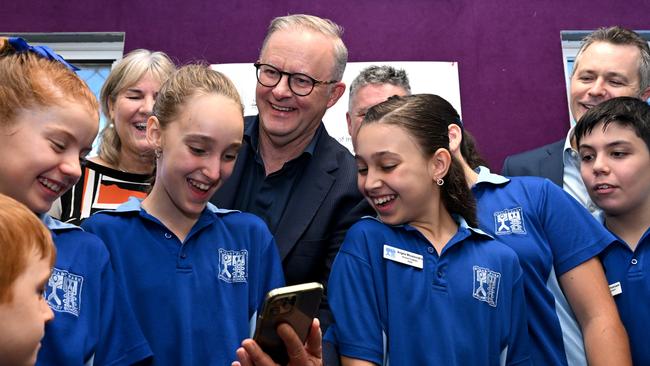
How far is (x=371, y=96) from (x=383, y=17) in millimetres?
1409

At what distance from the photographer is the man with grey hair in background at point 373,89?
3305mm

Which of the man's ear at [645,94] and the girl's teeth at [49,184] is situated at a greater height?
the man's ear at [645,94]

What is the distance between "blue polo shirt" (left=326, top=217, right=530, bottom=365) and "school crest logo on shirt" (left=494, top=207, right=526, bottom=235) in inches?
4.8

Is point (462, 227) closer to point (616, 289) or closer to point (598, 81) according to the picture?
point (616, 289)

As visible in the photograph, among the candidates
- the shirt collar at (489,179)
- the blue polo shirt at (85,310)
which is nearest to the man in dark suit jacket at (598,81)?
the shirt collar at (489,179)

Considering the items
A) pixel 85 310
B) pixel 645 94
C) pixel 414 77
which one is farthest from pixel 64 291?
pixel 414 77

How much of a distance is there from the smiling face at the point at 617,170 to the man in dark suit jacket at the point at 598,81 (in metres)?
0.41

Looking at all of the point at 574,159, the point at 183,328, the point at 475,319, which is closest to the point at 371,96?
the point at 574,159

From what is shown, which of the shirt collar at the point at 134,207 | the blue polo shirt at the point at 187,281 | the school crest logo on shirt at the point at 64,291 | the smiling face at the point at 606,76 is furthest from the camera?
the smiling face at the point at 606,76

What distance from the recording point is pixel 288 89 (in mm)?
2568

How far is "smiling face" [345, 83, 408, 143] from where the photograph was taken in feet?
10.8

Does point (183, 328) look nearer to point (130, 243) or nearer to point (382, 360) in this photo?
point (130, 243)

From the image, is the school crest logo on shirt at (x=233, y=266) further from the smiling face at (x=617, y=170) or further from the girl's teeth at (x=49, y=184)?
the smiling face at (x=617, y=170)

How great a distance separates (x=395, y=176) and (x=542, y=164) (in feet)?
3.29
